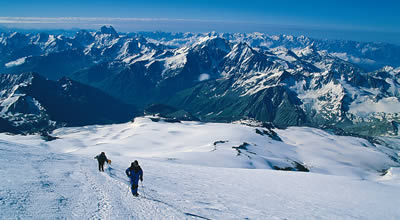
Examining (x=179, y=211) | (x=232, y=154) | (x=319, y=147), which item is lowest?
(x=319, y=147)

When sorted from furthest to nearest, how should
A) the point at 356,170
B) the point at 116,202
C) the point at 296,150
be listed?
the point at 296,150, the point at 356,170, the point at 116,202

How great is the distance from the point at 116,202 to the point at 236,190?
15481 mm

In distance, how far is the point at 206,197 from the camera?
969 inches

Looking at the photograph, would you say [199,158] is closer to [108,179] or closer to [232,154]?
[232,154]

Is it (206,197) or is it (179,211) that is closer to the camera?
(179,211)

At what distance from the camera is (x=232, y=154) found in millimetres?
89812

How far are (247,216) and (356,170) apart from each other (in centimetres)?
15141

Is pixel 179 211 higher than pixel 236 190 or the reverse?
higher

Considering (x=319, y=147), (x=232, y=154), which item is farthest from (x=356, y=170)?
(x=232, y=154)

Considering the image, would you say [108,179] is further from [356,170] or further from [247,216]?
[356,170]

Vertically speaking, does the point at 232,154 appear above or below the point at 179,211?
below

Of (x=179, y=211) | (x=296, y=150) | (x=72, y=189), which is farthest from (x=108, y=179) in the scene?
(x=296, y=150)

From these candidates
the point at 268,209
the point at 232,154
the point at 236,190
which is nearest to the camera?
the point at 268,209

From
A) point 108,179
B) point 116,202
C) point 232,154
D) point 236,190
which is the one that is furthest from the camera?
point 232,154
